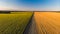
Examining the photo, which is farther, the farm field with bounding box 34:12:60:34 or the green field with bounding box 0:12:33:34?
the farm field with bounding box 34:12:60:34

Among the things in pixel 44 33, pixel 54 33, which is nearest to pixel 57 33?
pixel 54 33

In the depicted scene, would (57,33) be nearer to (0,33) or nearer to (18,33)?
(18,33)

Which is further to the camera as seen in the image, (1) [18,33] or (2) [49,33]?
(2) [49,33]

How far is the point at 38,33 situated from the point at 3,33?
0.40 metres

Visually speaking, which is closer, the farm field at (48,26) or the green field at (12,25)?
the green field at (12,25)

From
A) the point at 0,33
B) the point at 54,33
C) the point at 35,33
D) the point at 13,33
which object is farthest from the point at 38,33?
the point at 0,33

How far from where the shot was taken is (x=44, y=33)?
4.89ft

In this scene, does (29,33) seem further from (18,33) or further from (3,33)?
(3,33)

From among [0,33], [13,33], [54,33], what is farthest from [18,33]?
[54,33]

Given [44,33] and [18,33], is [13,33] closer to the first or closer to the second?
[18,33]

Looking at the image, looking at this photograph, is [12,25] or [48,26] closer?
[12,25]

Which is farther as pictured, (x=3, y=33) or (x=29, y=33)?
(x=29, y=33)

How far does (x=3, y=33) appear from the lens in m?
1.28

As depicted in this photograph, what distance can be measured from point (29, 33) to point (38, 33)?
0.09 meters
